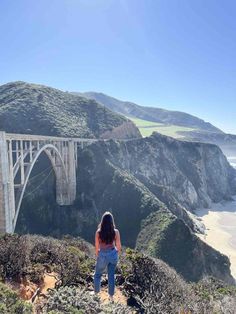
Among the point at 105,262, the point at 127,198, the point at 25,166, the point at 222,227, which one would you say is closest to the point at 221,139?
the point at 222,227

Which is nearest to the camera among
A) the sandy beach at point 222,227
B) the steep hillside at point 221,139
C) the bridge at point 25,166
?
the bridge at point 25,166

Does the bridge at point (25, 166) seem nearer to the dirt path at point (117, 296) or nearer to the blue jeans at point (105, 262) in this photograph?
the dirt path at point (117, 296)

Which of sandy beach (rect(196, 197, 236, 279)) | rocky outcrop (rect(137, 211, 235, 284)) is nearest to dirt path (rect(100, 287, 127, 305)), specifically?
rocky outcrop (rect(137, 211, 235, 284))

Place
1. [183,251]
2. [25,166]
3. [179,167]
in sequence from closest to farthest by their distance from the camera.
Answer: [183,251]
[25,166]
[179,167]

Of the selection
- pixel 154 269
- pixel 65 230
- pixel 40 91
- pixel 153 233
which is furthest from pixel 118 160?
pixel 154 269

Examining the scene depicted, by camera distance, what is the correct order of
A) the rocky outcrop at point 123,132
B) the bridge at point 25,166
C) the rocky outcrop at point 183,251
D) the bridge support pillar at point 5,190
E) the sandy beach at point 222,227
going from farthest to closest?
the rocky outcrop at point 123,132 → the sandy beach at point 222,227 → the rocky outcrop at point 183,251 → the bridge at point 25,166 → the bridge support pillar at point 5,190

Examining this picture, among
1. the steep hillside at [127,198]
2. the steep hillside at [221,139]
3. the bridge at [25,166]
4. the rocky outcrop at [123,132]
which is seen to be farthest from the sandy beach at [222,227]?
the steep hillside at [221,139]

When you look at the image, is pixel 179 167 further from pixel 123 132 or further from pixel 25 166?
pixel 25 166
